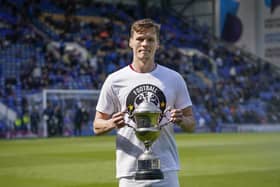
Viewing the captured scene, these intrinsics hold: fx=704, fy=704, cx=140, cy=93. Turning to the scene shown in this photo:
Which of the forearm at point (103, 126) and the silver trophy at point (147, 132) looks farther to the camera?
the forearm at point (103, 126)

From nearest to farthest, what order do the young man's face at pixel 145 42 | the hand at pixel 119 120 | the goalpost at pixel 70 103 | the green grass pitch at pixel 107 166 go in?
the hand at pixel 119 120 → the young man's face at pixel 145 42 → the green grass pitch at pixel 107 166 → the goalpost at pixel 70 103

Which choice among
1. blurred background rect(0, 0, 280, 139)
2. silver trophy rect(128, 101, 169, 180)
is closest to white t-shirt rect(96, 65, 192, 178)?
silver trophy rect(128, 101, 169, 180)

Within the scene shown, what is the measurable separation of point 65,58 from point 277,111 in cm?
1406

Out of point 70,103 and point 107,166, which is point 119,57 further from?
point 107,166

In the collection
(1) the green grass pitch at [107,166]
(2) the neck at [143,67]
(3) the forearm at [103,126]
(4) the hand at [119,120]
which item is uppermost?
(2) the neck at [143,67]

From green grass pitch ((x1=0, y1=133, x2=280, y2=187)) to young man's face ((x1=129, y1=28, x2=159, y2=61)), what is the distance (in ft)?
26.5

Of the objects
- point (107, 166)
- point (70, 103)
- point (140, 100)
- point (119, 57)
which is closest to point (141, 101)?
point (140, 100)

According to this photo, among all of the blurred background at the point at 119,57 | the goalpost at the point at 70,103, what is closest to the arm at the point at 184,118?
the blurred background at the point at 119,57

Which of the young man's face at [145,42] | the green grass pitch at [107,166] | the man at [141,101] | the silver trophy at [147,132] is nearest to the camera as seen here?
the silver trophy at [147,132]

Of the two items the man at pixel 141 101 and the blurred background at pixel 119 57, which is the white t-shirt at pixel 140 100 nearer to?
the man at pixel 141 101

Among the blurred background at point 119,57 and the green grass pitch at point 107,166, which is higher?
the blurred background at point 119,57

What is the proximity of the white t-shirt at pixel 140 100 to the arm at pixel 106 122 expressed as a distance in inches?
2.1

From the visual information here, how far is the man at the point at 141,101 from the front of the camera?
5.12 meters

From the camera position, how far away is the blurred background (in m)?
34.5
